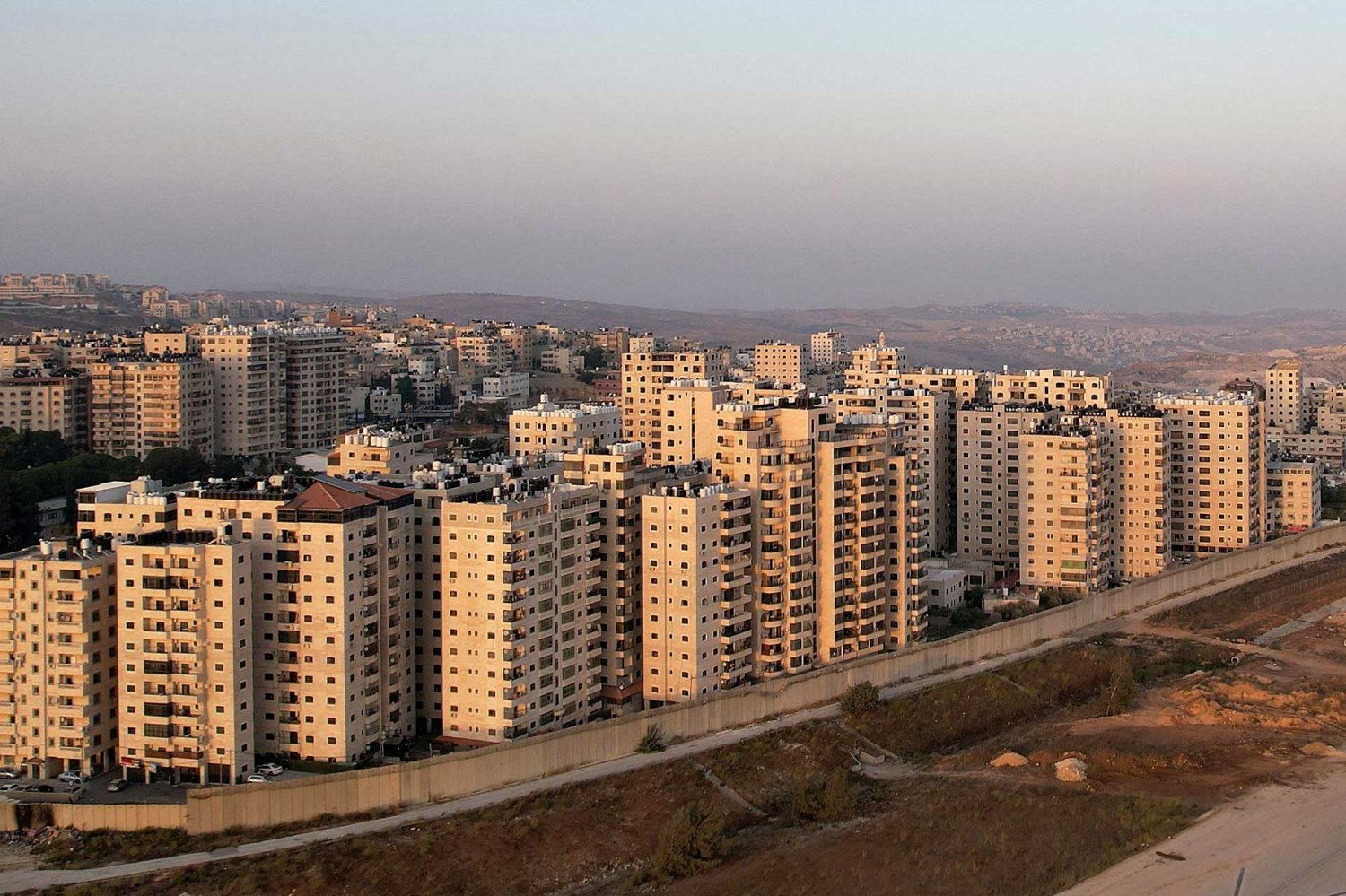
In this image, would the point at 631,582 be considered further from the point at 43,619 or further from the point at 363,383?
the point at 363,383

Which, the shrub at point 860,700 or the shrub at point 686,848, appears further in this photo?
the shrub at point 860,700

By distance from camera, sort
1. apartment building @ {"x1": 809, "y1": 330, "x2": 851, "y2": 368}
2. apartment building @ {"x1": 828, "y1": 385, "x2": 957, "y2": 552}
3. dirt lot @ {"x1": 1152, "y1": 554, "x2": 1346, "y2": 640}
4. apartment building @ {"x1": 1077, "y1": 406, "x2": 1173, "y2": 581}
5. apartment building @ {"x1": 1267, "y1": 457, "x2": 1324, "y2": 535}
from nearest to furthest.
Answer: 1. dirt lot @ {"x1": 1152, "y1": 554, "x2": 1346, "y2": 640}
2. apartment building @ {"x1": 1077, "y1": 406, "x2": 1173, "y2": 581}
3. apartment building @ {"x1": 828, "y1": 385, "x2": 957, "y2": 552}
4. apartment building @ {"x1": 1267, "y1": 457, "x2": 1324, "y2": 535}
5. apartment building @ {"x1": 809, "y1": 330, "x2": 851, "y2": 368}

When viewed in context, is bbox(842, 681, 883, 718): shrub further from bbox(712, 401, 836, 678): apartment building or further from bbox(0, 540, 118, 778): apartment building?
bbox(0, 540, 118, 778): apartment building

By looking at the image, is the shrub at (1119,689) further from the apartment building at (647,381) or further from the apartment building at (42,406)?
the apartment building at (42,406)

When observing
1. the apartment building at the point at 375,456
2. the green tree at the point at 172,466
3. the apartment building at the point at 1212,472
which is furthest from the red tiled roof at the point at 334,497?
the apartment building at the point at 1212,472

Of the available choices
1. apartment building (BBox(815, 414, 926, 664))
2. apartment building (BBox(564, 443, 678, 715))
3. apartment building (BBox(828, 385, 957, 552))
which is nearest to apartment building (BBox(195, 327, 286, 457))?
apartment building (BBox(828, 385, 957, 552))

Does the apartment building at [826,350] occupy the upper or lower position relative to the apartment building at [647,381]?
upper

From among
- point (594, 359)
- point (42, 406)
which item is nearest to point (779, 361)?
point (594, 359)

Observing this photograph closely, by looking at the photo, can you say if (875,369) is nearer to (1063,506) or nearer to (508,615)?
(1063,506)
